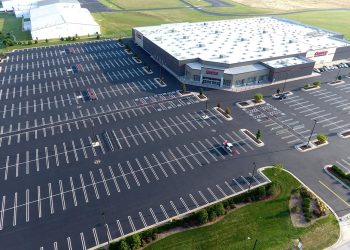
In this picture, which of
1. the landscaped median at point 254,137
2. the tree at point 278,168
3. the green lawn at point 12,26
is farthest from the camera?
the green lawn at point 12,26

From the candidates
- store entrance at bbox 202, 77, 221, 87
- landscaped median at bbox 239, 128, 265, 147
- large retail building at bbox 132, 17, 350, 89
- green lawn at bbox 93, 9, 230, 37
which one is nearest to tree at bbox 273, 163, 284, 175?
landscaped median at bbox 239, 128, 265, 147

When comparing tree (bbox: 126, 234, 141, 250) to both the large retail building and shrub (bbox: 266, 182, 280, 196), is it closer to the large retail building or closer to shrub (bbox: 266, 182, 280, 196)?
shrub (bbox: 266, 182, 280, 196)

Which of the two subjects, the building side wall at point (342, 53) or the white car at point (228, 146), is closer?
the white car at point (228, 146)

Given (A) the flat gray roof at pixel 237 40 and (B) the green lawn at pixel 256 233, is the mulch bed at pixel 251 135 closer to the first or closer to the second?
(B) the green lawn at pixel 256 233

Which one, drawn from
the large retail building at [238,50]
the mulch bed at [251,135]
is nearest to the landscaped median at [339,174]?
the mulch bed at [251,135]

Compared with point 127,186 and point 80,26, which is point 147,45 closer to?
point 80,26

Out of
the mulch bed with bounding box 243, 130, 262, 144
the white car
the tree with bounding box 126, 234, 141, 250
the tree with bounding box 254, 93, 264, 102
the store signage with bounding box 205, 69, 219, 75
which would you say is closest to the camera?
the tree with bounding box 126, 234, 141, 250

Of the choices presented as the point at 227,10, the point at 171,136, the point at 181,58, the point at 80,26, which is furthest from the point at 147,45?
the point at 227,10

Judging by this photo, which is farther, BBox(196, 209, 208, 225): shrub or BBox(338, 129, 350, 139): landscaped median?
BBox(338, 129, 350, 139): landscaped median
